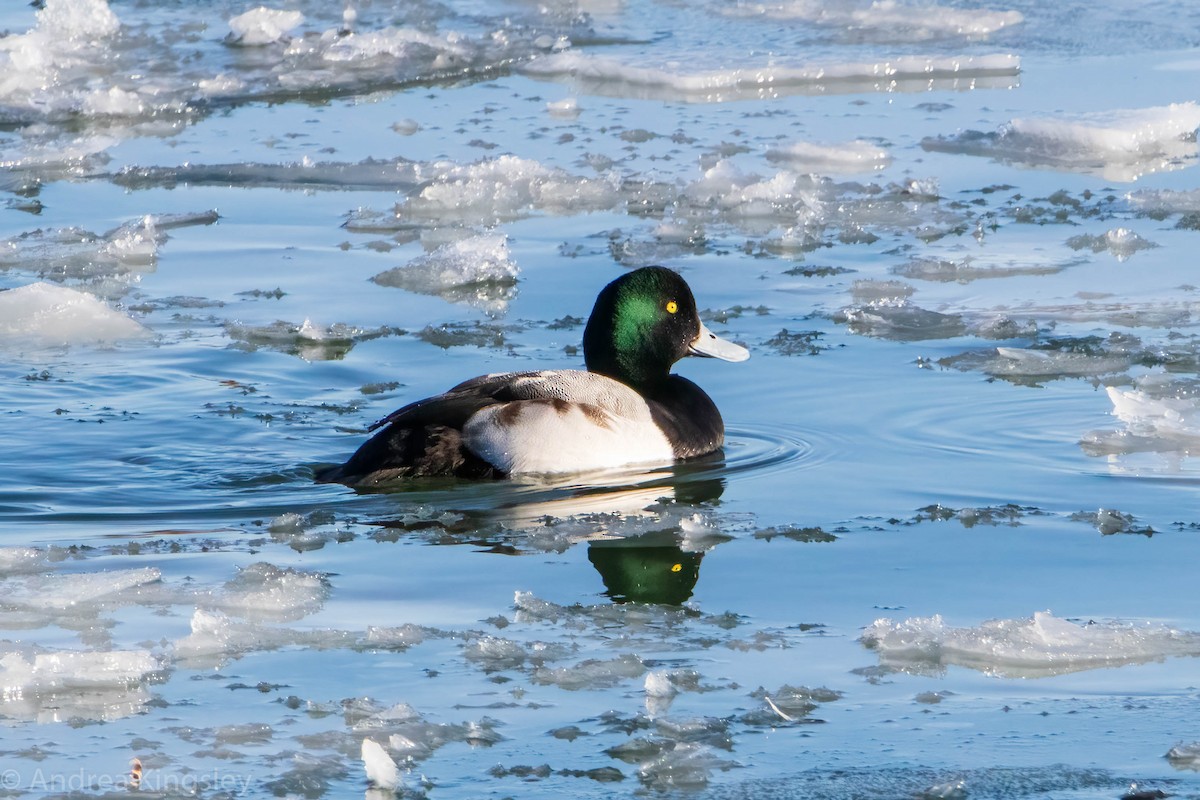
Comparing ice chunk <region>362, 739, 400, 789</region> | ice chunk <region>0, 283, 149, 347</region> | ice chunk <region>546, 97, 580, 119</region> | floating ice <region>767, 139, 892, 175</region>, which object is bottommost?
ice chunk <region>362, 739, 400, 789</region>

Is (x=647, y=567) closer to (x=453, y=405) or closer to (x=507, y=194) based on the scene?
(x=453, y=405)

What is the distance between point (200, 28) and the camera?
15469 millimetres

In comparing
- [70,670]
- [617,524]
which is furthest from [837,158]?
[70,670]

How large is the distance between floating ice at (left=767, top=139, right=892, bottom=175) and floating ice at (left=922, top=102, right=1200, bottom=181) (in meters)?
0.59

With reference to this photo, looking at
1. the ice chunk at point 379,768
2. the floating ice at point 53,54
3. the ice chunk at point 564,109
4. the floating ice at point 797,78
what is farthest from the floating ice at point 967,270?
the floating ice at point 53,54

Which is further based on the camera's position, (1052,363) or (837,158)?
(837,158)

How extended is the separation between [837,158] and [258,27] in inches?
226

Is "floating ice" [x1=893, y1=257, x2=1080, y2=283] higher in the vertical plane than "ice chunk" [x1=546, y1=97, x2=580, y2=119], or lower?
lower

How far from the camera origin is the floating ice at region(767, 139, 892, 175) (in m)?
11.0

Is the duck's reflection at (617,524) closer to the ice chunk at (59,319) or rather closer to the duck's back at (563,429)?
the duck's back at (563,429)

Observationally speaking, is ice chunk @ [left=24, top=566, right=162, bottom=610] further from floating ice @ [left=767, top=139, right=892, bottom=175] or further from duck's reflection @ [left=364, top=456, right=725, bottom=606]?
floating ice @ [left=767, top=139, right=892, bottom=175]

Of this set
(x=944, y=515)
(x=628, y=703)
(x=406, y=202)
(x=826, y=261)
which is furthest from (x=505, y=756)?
(x=406, y=202)

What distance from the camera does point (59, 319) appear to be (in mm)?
8477

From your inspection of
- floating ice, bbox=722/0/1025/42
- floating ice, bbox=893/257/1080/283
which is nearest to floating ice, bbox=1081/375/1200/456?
floating ice, bbox=893/257/1080/283
